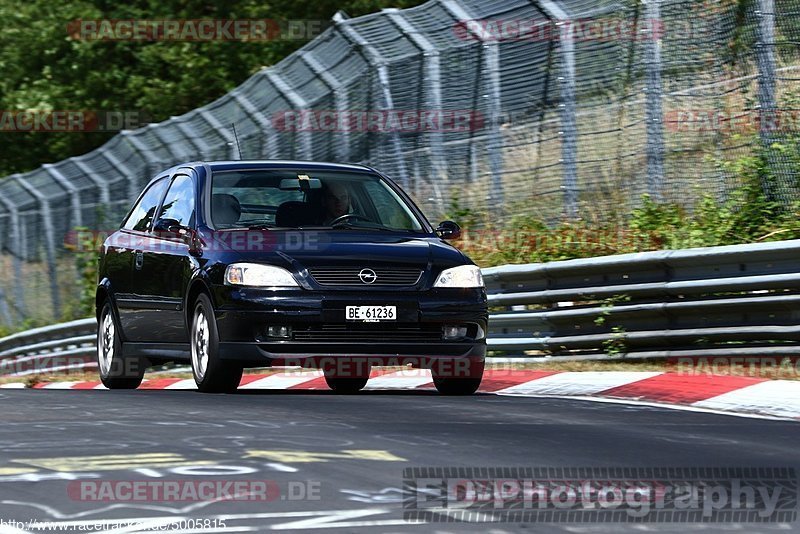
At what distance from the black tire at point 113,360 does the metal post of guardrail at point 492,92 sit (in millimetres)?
4819

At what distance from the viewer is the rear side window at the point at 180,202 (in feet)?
39.7

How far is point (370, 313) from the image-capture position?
11.0 meters

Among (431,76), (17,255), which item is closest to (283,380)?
(431,76)

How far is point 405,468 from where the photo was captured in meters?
7.18

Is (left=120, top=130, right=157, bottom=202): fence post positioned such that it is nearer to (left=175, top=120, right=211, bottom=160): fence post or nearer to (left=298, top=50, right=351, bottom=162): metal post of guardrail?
(left=175, top=120, right=211, bottom=160): fence post

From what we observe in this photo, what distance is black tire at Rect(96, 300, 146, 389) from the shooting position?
13.3 meters

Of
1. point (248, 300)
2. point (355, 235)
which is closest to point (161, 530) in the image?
point (248, 300)

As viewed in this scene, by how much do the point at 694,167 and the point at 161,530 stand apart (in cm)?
1002

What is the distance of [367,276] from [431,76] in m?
7.21

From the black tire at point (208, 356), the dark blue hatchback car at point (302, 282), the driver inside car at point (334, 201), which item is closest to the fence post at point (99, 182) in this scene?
the dark blue hatchback car at point (302, 282)

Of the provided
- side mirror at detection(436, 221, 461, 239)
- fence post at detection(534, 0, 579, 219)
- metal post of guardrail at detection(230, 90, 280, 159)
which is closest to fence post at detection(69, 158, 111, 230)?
metal post of guardrail at detection(230, 90, 280, 159)

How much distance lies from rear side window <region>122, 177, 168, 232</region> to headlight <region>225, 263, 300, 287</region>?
2094 mm

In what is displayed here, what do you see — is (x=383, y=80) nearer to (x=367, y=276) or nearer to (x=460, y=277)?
(x=460, y=277)

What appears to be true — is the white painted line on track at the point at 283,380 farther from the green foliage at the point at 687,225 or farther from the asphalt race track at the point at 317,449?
the asphalt race track at the point at 317,449
